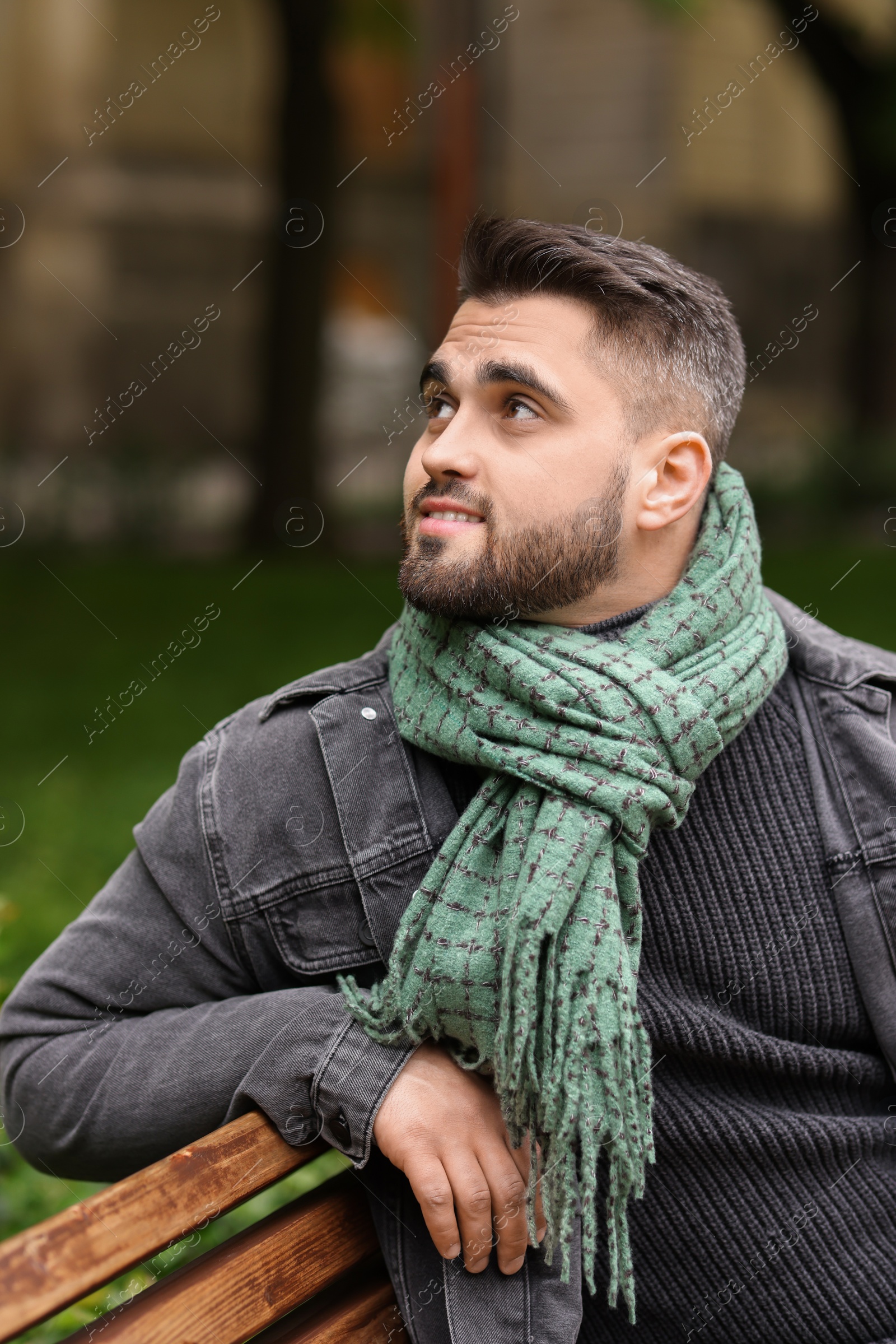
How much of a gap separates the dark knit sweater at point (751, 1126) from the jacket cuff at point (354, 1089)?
437 mm

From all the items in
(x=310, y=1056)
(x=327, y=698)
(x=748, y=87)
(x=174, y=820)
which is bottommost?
(x=310, y=1056)

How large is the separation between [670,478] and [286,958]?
98 centimetres

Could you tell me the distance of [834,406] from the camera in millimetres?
21016

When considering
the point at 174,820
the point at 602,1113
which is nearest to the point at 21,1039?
the point at 174,820

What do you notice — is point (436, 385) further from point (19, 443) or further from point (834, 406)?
point (834, 406)

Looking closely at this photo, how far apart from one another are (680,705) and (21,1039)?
44.8 inches

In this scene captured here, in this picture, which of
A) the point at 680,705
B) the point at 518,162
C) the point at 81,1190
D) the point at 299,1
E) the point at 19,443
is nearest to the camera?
the point at 680,705

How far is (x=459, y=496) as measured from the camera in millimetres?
2047

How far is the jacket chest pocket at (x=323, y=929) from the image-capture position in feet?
6.63

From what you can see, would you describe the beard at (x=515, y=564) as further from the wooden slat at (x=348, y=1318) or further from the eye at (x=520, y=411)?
the wooden slat at (x=348, y=1318)

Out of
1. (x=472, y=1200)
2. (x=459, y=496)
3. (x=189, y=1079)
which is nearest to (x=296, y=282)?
(x=459, y=496)

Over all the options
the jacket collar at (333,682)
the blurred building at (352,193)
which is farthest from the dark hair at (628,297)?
the blurred building at (352,193)

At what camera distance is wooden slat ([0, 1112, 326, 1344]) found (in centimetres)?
143

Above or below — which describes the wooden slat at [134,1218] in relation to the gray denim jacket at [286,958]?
below
